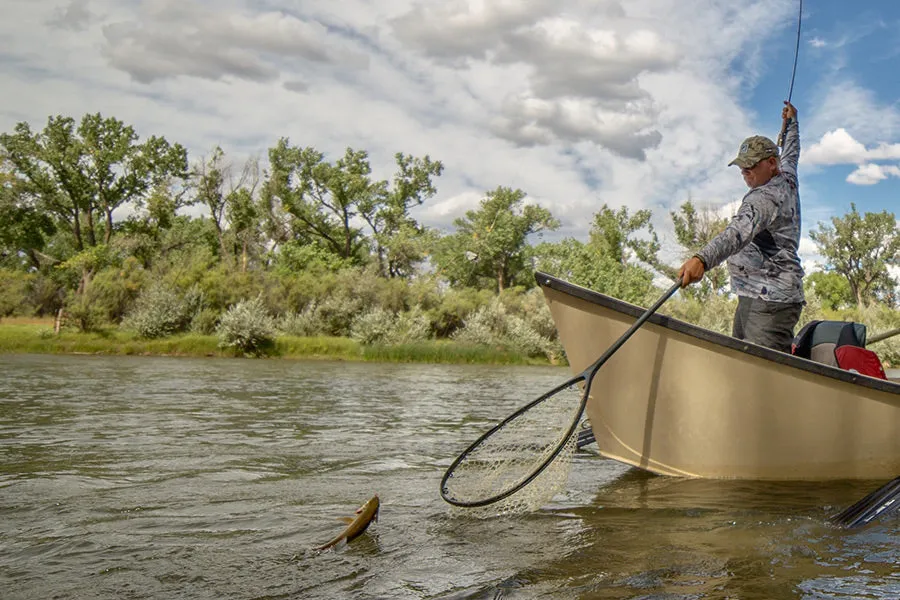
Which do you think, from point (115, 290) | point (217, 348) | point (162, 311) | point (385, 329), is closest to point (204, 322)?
point (162, 311)

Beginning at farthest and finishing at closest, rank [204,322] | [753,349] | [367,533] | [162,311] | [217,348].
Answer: [204,322] < [162,311] < [217,348] < [753,349] < [367,533]

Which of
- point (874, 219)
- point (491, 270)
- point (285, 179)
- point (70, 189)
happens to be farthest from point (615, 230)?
point (70, 189)

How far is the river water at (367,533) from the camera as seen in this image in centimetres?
322

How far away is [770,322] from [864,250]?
193 ft

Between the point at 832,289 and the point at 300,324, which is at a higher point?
the point at 832,289

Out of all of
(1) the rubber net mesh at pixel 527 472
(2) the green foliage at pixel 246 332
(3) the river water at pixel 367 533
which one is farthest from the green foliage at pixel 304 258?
(1) the rubber net mesh at pixel 527 472

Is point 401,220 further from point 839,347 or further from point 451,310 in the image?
point 839,347

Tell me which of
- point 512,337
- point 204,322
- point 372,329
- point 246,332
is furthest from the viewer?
point 512,337

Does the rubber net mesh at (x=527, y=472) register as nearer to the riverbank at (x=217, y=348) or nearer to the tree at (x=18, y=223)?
the riverbank at (x=217, y=348)

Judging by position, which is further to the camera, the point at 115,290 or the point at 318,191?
the point at 318,191

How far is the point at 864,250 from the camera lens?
55969 millimetres

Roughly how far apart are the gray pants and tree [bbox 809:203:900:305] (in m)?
56.0

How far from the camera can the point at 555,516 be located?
4.59 meters

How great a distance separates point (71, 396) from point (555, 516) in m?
9.43
